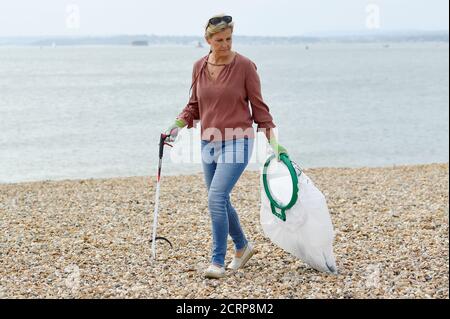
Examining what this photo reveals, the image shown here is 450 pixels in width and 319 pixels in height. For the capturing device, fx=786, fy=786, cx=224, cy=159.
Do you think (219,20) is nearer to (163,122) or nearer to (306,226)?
(306,226)

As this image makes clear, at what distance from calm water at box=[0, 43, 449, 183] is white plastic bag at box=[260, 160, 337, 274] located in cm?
53

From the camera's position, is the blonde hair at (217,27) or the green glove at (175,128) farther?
the green glove at (175,128)

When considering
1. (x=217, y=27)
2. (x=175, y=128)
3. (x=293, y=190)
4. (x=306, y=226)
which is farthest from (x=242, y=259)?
(x=217, y=27)

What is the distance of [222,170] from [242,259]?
0.84 meters

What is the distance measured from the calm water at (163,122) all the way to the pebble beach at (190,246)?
31.1 inches

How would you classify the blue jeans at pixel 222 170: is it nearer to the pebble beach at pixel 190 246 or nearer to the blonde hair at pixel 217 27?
the pebble beach at pixel 190 246

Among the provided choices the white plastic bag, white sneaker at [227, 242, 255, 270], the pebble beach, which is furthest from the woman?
the pebble beach

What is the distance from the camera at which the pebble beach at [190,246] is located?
4914 mm

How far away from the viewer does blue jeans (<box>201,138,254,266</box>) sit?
15.6ft

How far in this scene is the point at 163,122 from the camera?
3102cm

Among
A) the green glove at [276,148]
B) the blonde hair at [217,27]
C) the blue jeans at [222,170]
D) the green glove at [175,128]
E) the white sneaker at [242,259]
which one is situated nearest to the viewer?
the blonde hair at [217,27]

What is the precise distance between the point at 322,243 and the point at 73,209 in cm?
360

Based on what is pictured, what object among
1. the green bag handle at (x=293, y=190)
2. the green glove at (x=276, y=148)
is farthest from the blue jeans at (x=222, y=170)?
the green bag handle at (x=293, y=190)

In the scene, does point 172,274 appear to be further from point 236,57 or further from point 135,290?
point 236,57
